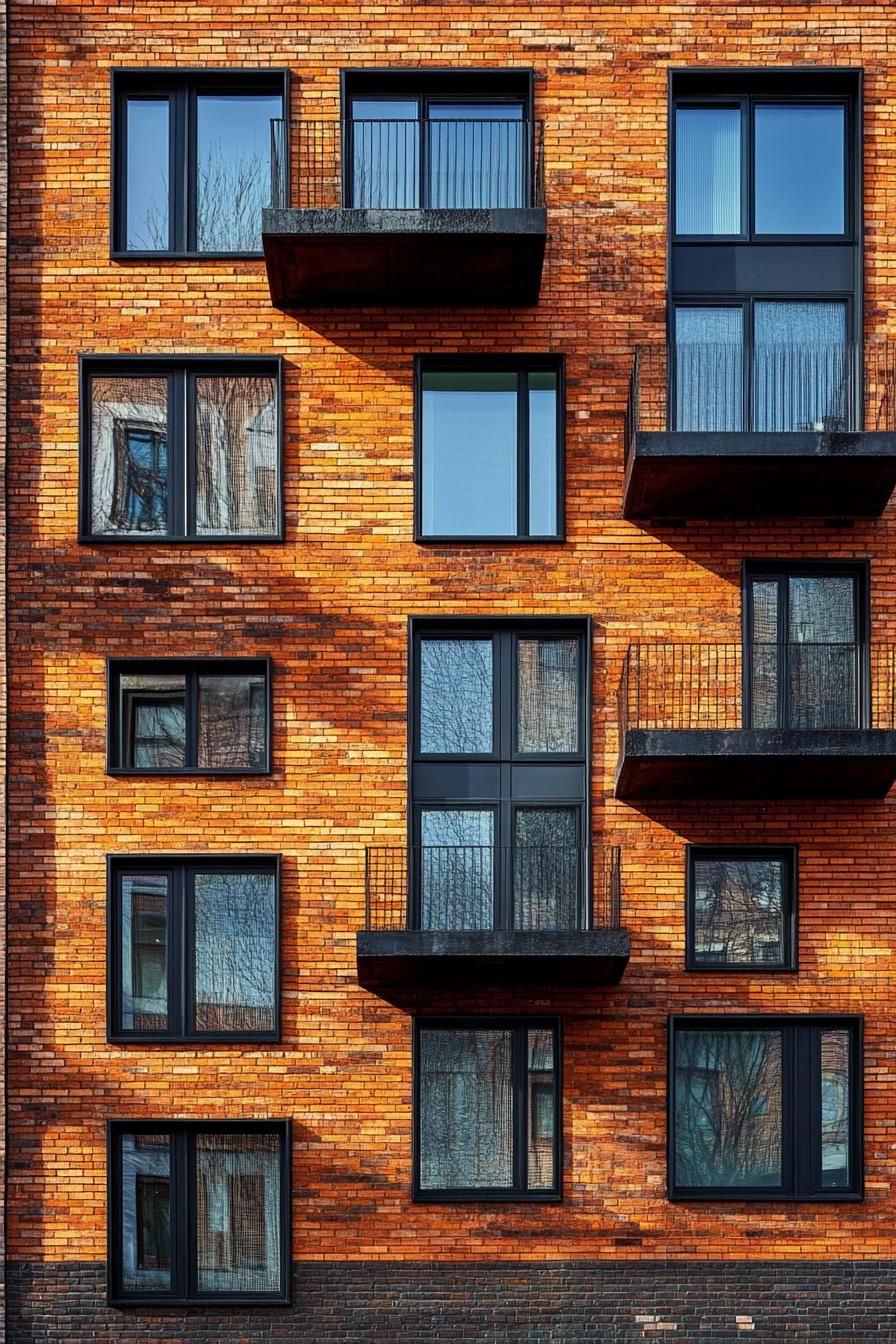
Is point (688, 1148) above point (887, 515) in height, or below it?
below

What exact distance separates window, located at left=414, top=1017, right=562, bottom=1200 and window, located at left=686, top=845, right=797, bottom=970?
5.82 feet

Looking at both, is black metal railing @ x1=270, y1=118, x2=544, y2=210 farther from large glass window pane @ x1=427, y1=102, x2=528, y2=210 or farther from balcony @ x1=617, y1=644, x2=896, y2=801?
balcony @ x1=617, y1=644, x2=896, y2=801

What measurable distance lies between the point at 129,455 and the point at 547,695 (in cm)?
491

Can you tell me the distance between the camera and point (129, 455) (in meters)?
14.1

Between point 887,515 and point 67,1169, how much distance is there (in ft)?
34.2

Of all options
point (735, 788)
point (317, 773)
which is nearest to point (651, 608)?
point (735, 788)

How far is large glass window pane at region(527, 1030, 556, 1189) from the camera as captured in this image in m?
13.5

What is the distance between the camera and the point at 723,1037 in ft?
44.9

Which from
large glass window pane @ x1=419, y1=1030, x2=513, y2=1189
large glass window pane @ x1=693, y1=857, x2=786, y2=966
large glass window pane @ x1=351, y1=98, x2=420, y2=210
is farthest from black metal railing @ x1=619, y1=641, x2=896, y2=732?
large glass window pane @ x1=351, y1=98, x2=420, y2=210

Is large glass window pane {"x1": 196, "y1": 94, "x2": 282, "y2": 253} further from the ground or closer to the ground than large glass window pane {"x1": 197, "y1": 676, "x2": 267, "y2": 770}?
further from the ground

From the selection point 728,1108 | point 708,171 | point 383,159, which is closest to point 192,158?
point 383,159

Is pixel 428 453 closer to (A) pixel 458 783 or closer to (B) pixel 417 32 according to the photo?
(A) pixel 458 783

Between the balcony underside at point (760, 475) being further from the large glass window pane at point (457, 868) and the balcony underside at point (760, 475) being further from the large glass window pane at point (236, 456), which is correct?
the large glass window pane at point (236, 456)

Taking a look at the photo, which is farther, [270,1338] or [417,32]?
[417,32]
